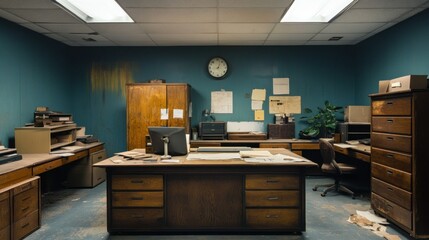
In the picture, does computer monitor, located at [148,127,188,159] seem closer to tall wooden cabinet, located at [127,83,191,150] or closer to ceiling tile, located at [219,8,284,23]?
ceiling tile, located at [219,8,284,23]

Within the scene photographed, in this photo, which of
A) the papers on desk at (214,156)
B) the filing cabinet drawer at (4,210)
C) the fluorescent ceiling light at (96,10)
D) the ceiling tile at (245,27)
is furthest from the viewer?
the ceiling tile at (245,27)

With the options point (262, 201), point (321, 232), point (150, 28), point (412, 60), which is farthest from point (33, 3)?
point (412, 60)

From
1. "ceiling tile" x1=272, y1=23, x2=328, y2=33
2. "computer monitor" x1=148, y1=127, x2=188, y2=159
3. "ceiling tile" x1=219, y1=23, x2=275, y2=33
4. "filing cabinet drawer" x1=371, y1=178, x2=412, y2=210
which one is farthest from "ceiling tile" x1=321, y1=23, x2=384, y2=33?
"computer monitor" x1=148, y1=127, x2=188, y2=159

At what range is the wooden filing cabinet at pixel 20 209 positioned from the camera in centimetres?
260

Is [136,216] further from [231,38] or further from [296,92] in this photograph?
[296,92]

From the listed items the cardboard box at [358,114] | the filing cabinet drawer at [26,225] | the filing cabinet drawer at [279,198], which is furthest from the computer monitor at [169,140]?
the cardboard box at [358,114]

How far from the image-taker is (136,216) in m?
2.86

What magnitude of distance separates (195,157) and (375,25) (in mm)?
3353

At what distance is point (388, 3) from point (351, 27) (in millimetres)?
985

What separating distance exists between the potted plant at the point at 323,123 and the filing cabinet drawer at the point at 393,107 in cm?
178

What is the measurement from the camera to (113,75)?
5594 millimetres

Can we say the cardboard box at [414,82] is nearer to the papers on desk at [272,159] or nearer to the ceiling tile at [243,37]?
the papers on desk at [272,159]

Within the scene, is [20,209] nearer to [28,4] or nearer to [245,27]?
[28,4]

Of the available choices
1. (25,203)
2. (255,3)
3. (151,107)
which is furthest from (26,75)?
(255,3)
